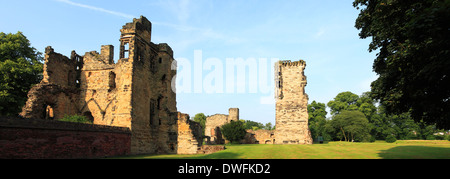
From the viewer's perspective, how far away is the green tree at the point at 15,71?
22.7 meters

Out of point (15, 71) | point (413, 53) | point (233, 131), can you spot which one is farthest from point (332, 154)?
point (15, 71)

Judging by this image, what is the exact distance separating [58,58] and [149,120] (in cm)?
933

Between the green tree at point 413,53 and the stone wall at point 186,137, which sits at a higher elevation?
the green tree at point 413,53

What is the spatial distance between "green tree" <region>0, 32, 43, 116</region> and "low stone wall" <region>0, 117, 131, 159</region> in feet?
37.7

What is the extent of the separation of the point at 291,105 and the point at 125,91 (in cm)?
2557

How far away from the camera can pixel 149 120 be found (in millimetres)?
23469

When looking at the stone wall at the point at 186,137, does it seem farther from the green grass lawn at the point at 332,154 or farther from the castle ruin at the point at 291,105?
the castle ruin at the point at 291,105

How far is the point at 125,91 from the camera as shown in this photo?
20688 mm

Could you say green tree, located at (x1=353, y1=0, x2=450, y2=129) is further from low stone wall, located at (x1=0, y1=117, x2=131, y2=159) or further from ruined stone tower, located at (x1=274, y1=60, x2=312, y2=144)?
ruined stone tower, located at (x1=274, y1=60, x2=312, y2=144)

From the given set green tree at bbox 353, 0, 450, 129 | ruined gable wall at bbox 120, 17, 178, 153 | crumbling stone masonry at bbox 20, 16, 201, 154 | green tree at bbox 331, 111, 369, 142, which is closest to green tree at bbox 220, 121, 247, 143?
ruined gable wall at bbox 120, 17, 178, 153

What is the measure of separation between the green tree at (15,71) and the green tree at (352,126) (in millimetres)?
45527

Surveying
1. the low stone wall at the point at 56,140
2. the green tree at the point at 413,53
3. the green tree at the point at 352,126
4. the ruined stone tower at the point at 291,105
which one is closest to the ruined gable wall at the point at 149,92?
the low stone wall at the point at 56,140

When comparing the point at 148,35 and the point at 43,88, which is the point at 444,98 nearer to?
the point at 148,35

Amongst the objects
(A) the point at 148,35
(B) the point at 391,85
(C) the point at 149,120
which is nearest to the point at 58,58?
(A) the point at 148,35
